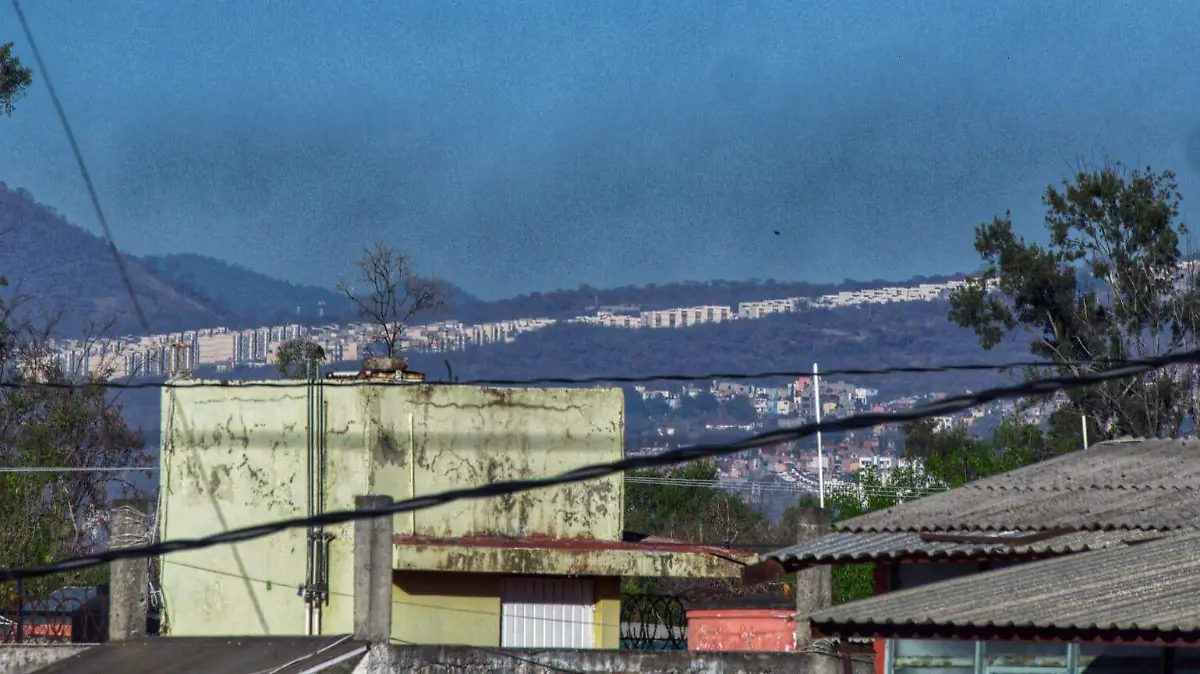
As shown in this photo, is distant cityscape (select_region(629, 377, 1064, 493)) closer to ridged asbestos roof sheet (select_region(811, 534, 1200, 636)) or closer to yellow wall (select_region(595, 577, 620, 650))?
yellow wall (select_region(595, 577, 620, 650))

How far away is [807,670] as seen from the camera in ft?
65.8

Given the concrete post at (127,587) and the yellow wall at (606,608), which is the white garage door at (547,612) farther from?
the concrete post at (127,587)

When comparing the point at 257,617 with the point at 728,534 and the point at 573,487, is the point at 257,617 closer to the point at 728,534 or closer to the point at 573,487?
the point at 573,487

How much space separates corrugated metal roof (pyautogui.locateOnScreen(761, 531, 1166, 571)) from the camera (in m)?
14.1

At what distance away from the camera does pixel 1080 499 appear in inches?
651

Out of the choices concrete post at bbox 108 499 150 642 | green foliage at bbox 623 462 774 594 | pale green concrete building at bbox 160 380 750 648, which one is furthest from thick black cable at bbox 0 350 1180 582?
green foliage at bbox 623 462 774 594

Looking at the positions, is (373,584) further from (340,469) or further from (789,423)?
(789,423)

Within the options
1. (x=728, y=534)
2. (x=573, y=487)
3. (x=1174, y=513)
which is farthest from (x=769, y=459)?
(x=1174, y=513)

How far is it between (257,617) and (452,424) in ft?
13.1

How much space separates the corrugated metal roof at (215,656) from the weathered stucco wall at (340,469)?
3.04 metres

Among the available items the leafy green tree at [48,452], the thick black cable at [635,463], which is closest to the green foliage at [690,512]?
the leafy green tree at [48,452]

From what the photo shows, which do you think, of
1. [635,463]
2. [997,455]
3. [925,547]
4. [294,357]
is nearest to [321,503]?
[925,547]

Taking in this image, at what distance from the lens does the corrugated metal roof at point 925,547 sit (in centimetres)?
1410

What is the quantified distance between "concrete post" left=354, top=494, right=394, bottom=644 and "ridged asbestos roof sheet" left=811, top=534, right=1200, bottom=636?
8.66m
